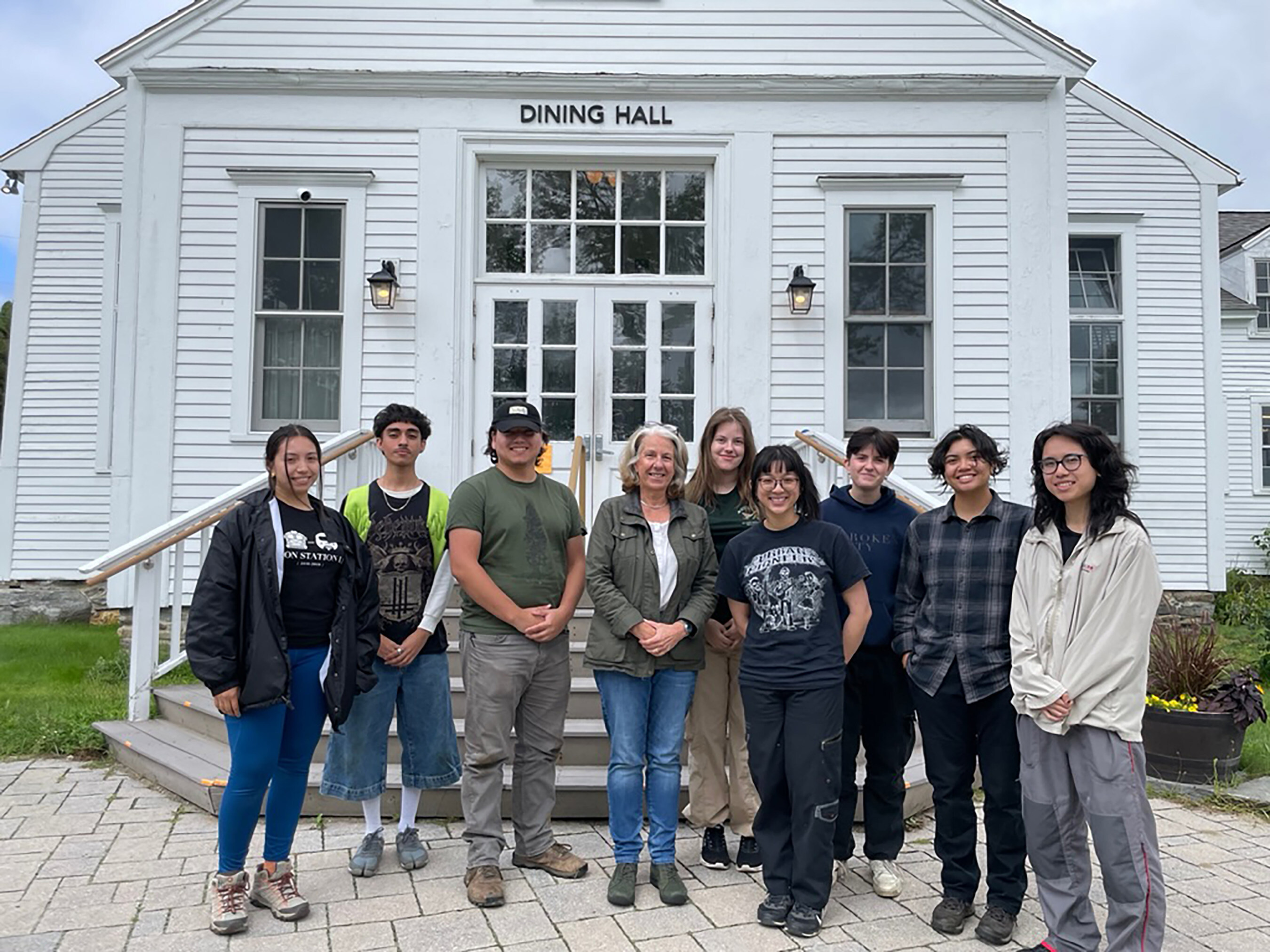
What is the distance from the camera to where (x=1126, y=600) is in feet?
9.31

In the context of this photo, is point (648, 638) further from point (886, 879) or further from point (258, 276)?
point (258, 276)

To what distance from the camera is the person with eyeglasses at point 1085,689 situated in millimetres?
2826

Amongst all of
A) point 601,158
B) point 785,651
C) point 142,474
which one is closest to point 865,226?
point 601,158

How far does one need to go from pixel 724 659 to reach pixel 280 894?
1.87m

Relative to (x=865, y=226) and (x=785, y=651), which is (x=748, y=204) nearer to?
(x=865, y=226)

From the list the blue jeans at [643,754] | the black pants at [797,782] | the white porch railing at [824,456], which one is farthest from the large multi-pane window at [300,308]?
the black pants at [797,782]

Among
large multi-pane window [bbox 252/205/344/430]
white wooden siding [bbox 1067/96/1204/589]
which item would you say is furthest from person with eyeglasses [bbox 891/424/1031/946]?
white wooden siding [bbox 1067/96/1204/589]

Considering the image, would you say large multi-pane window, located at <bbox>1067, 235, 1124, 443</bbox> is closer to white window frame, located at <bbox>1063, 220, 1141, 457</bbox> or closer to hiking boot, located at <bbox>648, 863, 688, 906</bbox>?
white window frame, located at <bbox>1063, 220, 1141, 457</bbox>

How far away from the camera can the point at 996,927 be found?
3.20m

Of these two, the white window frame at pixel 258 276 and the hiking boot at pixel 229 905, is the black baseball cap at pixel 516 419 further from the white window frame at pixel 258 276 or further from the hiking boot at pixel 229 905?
the white window frame at pixel 258 276

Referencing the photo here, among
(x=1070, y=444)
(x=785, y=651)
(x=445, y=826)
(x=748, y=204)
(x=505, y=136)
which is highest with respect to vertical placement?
(x=505, y=136)

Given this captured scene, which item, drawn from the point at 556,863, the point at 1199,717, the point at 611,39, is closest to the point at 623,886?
the point at 556,863

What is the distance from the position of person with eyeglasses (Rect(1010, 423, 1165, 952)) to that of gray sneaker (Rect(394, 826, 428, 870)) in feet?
7.57

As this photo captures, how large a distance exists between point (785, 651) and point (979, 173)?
557cm
